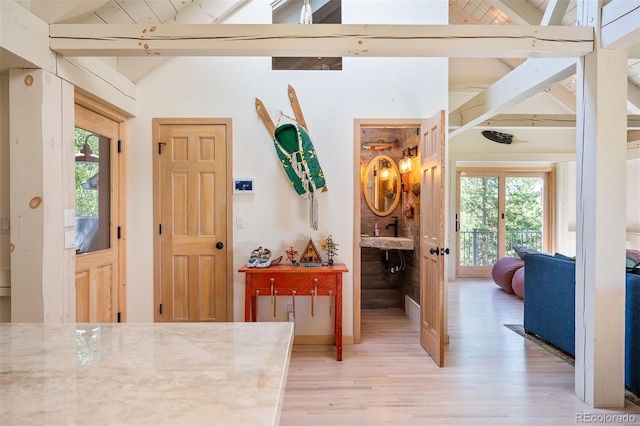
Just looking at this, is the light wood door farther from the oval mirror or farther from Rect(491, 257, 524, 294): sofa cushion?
Rect(491, 257, 524, 294): sofa cushion

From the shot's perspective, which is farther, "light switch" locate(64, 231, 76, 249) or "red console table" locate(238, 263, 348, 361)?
"red console table" locate(238, 263, 348, 361)

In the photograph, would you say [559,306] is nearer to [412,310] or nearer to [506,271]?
[412,310]

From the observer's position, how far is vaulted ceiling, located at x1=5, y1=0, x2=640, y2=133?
2258mm

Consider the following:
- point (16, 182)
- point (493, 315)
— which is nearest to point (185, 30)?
point (16, 182)

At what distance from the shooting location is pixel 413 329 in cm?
381

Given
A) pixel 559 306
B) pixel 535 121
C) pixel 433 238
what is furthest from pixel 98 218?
pixel 535 121

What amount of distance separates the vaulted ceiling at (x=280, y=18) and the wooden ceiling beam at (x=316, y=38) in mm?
156

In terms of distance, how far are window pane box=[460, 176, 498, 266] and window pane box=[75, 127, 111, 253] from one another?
19.4ft

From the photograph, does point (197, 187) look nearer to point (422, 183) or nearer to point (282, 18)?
point (282, 18)

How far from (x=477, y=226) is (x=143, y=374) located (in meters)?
6.90

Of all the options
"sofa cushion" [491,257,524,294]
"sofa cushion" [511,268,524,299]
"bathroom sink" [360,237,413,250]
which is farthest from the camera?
"sofa cushion" [491,257,524,294]

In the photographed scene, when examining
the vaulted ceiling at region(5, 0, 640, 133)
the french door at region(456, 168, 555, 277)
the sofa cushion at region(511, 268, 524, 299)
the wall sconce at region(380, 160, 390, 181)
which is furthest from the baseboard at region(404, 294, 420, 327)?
the french door at region(456, 168, 555, 277)

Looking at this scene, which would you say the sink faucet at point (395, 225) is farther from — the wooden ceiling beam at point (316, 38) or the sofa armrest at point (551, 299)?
the wooden ceiling beam at point (316, 38)

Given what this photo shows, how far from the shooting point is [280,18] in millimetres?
3371
